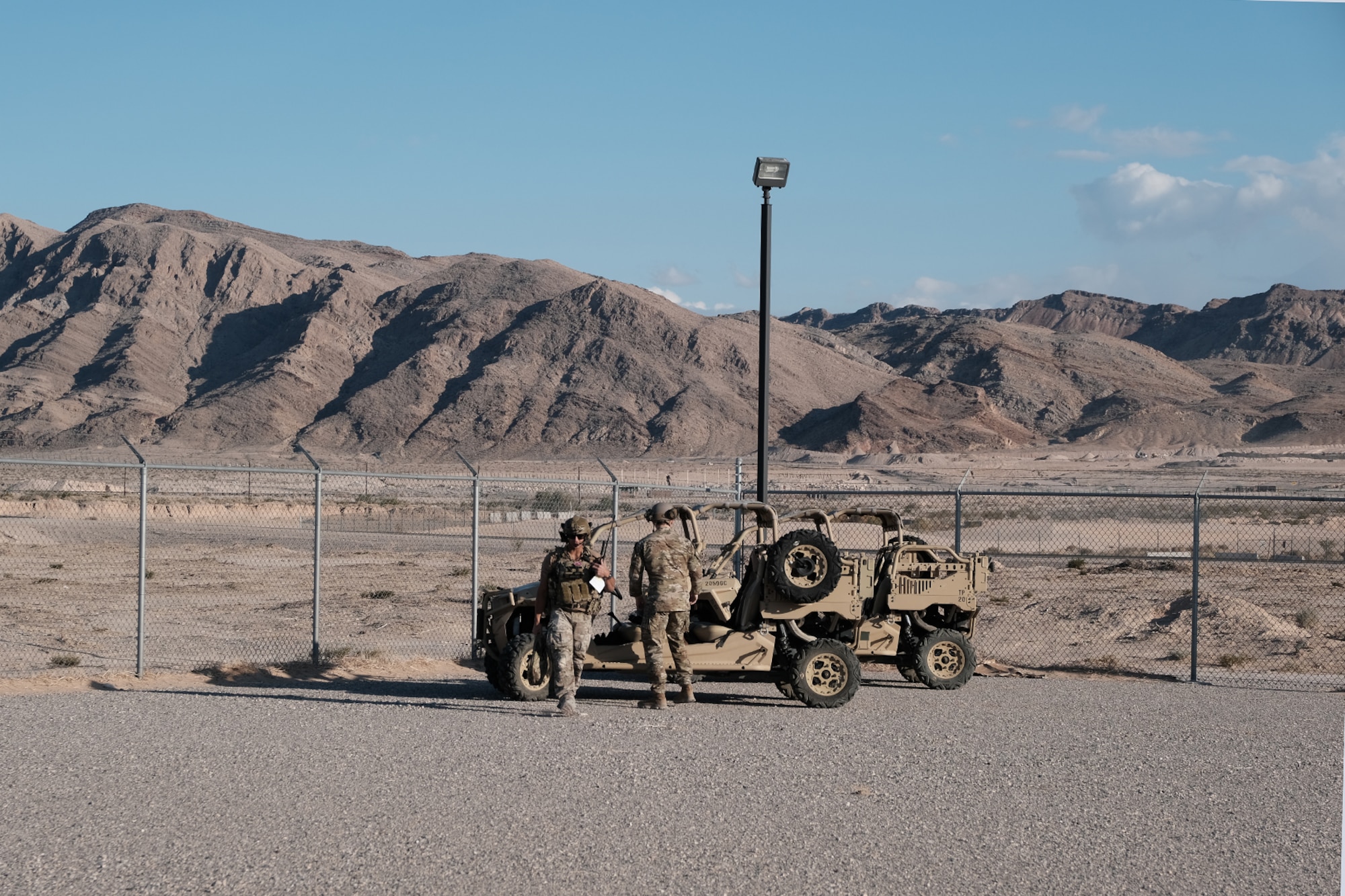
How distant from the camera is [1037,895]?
613cm

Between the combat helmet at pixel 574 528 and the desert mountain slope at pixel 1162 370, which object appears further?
the desert mountain slope at pixel 1162 370

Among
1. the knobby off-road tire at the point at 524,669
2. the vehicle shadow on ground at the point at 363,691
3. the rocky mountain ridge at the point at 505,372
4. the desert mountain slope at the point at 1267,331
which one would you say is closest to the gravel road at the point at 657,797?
the vehicle shadow on ground at the point at 363,691

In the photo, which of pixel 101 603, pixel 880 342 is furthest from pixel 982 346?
pixel 101 603

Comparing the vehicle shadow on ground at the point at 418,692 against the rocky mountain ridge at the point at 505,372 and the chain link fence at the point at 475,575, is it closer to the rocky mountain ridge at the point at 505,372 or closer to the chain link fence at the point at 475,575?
the chain link fence at the point at 475,575

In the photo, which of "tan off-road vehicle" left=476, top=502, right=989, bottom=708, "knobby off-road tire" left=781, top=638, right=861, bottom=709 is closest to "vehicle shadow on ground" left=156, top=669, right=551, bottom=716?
"tan off-road vehicle" left=476, top=502, right=989, bottom=708

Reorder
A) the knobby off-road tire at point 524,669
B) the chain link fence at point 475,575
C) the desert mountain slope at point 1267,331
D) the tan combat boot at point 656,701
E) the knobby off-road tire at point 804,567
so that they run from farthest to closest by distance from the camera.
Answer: the desert mountain slope at point 1267,331 → the chain link fence at point 475,575 → the knobby off-road tire at point 524,669 → the knobby off-road tire at point 804,567 → the tan combat boot at point 656,701

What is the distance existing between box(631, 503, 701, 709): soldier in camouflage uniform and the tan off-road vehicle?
549mm

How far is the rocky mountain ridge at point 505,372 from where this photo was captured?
4043 inches

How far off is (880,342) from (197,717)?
14531 cm

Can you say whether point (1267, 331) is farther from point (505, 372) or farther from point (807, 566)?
point (807, 566)

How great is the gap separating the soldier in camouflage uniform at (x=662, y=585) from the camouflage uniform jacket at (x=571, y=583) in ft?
1.64

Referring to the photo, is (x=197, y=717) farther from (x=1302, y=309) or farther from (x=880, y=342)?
(x=1302, y=309)

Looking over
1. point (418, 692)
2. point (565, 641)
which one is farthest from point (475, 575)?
point (565, 641)

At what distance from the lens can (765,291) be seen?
14.8 m
